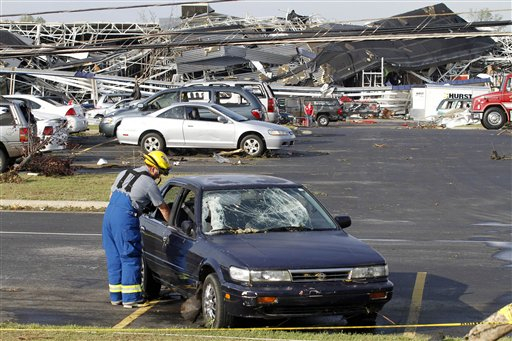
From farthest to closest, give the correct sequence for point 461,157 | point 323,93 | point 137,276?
point 323,93 → point 461,157 → point 137,276

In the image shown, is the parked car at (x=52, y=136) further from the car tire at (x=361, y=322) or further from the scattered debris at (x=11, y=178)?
the car tire at (x=361, y=322)

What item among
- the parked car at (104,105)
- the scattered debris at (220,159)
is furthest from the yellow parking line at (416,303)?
the parked car at (104,105)

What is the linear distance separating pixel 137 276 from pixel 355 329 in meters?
2.42

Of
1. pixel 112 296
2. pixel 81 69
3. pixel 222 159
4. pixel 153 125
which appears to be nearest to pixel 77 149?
pixel 153 125

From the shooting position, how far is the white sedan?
27312mm

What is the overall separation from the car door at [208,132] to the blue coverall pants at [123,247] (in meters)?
17.4

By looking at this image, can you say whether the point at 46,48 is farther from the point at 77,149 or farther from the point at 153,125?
the point at 77,149

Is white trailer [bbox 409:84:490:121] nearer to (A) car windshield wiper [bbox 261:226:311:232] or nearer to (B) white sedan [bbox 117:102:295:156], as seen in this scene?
(B) white sedan [bbox 117:102:295:156]

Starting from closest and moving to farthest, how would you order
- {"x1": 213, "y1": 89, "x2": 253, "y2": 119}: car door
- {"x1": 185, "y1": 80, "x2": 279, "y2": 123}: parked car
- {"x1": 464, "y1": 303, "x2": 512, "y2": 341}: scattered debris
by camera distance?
{"x1": 464, "y1": 303, "x2": 512, "y2": 341}: scattered debris < {"x1": 213, "y1": 89, "x2": 253, "y2": 119}: car door < {"x1": 185, "y1": 80, "x2": 279, "y2": 123}: parked car

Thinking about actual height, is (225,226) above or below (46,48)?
below

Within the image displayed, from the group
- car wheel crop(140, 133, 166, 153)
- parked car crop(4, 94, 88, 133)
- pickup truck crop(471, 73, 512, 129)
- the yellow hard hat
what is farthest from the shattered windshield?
pickup truck crop(471, 73, 512, 129)

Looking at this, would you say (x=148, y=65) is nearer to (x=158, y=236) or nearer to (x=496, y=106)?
(x=496, y=106)

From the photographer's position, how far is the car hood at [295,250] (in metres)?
8.52

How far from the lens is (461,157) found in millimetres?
28406
